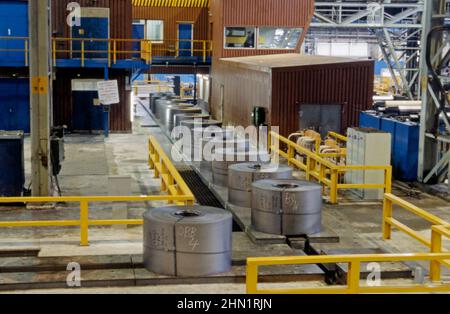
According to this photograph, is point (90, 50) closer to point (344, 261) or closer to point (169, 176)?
point (169, 176)

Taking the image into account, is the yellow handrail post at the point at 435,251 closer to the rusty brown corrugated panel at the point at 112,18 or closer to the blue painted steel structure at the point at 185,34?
the rusty brown corrugated panel at the point at 112,18

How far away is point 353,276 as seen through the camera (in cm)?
913

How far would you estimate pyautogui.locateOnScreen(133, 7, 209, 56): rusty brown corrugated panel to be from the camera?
38.3 metres

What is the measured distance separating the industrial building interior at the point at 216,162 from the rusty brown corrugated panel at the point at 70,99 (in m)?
0.06

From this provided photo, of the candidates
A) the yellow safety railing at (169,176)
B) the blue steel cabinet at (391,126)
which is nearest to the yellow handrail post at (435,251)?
the yellow safety railing at (169,176)

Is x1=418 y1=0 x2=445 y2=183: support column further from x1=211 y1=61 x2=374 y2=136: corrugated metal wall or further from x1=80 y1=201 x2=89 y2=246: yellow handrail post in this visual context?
x1=80 y1=201 x2=89 y2=246: yellow handrail post

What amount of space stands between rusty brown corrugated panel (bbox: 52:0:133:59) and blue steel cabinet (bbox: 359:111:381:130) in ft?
38.8

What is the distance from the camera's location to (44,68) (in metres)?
15.2

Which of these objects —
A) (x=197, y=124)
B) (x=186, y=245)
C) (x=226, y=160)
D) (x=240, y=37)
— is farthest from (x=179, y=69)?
(x=186, y=245)

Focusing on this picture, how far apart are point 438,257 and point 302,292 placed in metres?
1.90

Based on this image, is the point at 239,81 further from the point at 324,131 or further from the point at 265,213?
the point at 265,213

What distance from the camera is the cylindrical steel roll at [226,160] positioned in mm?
17531

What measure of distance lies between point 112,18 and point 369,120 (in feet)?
42.6
